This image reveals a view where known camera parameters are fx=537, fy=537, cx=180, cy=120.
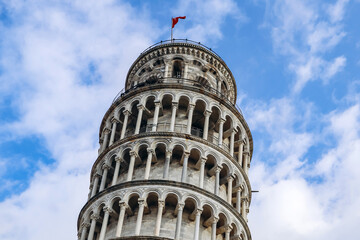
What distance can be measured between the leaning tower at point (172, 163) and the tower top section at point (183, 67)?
11cm

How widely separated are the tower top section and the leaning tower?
11cm

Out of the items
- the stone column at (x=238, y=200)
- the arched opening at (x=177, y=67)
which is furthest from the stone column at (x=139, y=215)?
the arched opening at (x=177, y=67)

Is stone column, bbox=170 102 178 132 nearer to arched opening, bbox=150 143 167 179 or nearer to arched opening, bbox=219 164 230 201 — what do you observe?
arched opening, bbox=150 143 167 179

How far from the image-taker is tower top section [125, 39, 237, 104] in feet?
133

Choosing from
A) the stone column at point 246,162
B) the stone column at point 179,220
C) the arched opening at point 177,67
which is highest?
the arched opening at point 177,67

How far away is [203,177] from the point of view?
105 ft

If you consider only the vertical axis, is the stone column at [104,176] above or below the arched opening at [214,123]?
below

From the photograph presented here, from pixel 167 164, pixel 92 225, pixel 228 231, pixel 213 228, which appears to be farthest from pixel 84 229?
pixel 228 231

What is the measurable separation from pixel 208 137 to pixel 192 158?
8.62 ft

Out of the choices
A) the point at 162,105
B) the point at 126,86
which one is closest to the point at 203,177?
the point at 162,105

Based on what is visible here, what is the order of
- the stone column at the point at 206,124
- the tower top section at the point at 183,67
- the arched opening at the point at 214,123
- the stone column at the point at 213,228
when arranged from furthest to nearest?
the tower top section at the point at 183,67 → the arched opening at the point at 214,123 → the stone column at the point at 206,124 → the stone column at the point at 213,228

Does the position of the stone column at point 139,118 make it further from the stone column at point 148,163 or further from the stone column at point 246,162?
the stone column at point 246,162

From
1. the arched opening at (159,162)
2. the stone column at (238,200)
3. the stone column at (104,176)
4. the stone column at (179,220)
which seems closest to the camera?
the stone column at (179,220)

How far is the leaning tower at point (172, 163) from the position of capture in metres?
30.3
